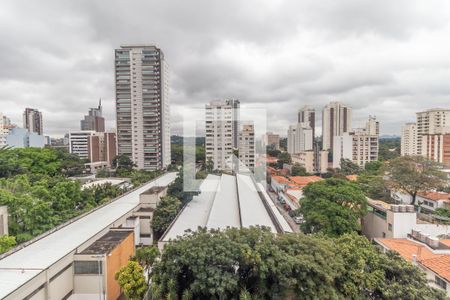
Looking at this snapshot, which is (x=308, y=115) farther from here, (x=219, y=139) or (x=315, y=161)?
(x=219, y=139)

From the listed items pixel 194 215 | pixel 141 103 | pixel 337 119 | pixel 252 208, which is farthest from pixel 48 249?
pixel 337 119

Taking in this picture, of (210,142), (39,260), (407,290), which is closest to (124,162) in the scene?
(210,142)

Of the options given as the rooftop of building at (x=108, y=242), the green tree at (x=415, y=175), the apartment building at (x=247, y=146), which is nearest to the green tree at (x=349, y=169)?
the apartment building at (x=247, y=146)

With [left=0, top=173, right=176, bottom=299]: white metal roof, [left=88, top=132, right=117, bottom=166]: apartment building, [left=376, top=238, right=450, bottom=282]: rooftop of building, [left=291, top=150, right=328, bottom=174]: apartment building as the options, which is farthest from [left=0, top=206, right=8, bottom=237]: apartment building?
[left=88, top=132, right=117, bottom=166]: apartment building

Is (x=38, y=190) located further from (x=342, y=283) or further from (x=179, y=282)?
(x=342, y=283)

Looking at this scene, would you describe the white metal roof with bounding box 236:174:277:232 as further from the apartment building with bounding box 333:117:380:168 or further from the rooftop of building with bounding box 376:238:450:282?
the apartment building with bounding box 333:117:380:168

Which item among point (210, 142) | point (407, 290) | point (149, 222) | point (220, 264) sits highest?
point (210, 142)

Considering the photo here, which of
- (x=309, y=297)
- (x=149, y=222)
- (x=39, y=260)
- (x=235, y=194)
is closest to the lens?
(x=309, y=297)
